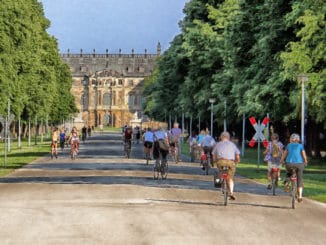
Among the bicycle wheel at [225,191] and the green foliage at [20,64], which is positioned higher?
the green foliage at [20,64]

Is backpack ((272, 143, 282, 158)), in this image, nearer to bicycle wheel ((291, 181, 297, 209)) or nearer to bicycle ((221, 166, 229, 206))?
bicycle wheel ((291, 181, 297, 209))

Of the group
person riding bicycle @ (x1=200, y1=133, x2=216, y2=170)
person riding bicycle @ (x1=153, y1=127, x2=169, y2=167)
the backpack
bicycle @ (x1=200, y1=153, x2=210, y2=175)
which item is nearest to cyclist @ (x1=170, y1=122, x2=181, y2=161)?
person riding bicycle @ (x1=200, y1=133, x2=216, y2=170)

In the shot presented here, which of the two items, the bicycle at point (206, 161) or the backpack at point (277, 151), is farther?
the bicycle at point (206, 161)

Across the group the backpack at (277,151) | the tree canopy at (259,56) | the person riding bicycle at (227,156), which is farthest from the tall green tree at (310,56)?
the person riding bicycle at (227,156)

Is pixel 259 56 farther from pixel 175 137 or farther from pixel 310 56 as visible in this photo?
pixel 175 137

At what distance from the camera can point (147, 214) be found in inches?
651

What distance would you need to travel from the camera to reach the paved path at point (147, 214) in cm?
1327

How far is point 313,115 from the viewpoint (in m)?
38.5

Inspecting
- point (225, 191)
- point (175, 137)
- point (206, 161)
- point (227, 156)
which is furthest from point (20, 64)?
point (225, 191)

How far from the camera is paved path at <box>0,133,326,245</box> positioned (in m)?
13.3

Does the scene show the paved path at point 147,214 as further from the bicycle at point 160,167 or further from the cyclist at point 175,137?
the cyclist at point 175,137

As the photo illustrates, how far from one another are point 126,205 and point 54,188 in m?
5.62

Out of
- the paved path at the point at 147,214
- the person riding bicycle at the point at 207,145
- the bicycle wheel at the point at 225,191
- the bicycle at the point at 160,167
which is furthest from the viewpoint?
the person riding bicycle at the point at 207,145

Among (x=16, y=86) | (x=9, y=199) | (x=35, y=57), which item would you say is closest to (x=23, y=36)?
(x=16, y=86)
